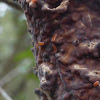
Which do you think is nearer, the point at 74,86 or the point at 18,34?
the point at 74,86

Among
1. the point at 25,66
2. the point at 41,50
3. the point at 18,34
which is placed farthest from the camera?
the point at 18,34

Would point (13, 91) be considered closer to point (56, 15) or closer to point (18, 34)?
point (18, 34)

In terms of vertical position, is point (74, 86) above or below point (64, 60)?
below

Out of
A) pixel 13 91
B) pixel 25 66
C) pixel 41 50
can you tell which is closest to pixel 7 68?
pixel 13 91

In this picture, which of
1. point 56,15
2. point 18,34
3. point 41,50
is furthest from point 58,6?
point 18,34

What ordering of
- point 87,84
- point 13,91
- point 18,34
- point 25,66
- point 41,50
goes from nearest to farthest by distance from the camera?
point 87,84 → point 41,50 → point 25,66 → point 18,34 → point 13,91

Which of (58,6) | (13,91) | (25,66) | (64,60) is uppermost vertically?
(58,6)

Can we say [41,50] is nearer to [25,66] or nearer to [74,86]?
[74,86]
